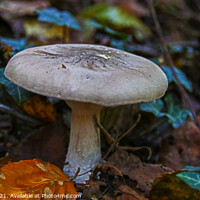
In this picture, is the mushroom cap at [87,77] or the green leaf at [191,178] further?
the green leaf at [191,178]

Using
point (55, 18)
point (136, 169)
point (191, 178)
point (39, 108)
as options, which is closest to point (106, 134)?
point (136, 169)

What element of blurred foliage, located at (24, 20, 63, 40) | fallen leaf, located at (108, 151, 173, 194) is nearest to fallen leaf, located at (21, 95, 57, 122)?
fallen leaf, located at (108, 151, 173, 194)

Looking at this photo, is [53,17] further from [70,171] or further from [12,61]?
[70,171]

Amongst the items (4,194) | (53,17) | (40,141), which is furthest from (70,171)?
(53,17)

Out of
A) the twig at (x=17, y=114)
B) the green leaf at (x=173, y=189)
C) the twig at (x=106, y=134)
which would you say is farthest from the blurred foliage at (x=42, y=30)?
the green leaf at (x=173, y=189)

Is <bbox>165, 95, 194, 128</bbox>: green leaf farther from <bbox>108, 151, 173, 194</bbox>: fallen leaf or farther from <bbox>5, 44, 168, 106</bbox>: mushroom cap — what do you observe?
<bbox>5, 44, 168, 106</bbox>: mushroom cap

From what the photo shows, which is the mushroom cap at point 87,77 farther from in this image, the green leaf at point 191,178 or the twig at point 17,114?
the twig at point 17,114

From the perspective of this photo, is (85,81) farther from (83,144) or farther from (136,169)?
(136,169)
